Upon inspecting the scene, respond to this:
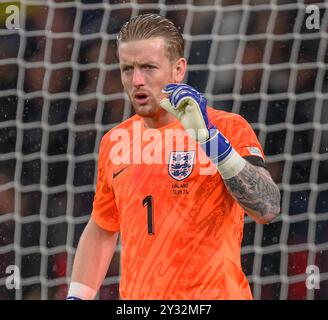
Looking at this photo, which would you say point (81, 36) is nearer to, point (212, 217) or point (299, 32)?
point (299, 32)

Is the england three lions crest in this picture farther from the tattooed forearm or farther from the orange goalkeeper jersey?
the tattooed forearm

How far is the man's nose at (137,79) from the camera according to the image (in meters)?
2.39

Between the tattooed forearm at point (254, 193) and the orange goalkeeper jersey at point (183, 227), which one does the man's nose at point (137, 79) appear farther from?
the tattooed forearm at point (254, 193)

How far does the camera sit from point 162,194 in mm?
2447

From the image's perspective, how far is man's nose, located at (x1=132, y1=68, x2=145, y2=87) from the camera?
2391 millimetres

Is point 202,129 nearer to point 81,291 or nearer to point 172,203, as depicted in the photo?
point 172,203

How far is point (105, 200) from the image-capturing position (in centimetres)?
265

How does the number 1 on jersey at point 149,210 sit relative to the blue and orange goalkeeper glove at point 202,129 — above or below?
below

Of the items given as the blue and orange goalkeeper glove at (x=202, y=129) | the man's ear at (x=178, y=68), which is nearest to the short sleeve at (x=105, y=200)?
the man's ear at (x=178, y=68)

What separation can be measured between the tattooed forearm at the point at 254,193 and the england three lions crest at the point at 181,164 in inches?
6.7

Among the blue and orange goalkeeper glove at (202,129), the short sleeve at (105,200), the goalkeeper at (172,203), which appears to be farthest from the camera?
the short sleeve at (105,200)

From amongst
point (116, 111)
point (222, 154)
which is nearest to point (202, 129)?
point (222, 154)

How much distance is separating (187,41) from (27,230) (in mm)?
953

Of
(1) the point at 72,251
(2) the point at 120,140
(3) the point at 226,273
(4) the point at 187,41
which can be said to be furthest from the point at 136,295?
(4) the point at 187,41
